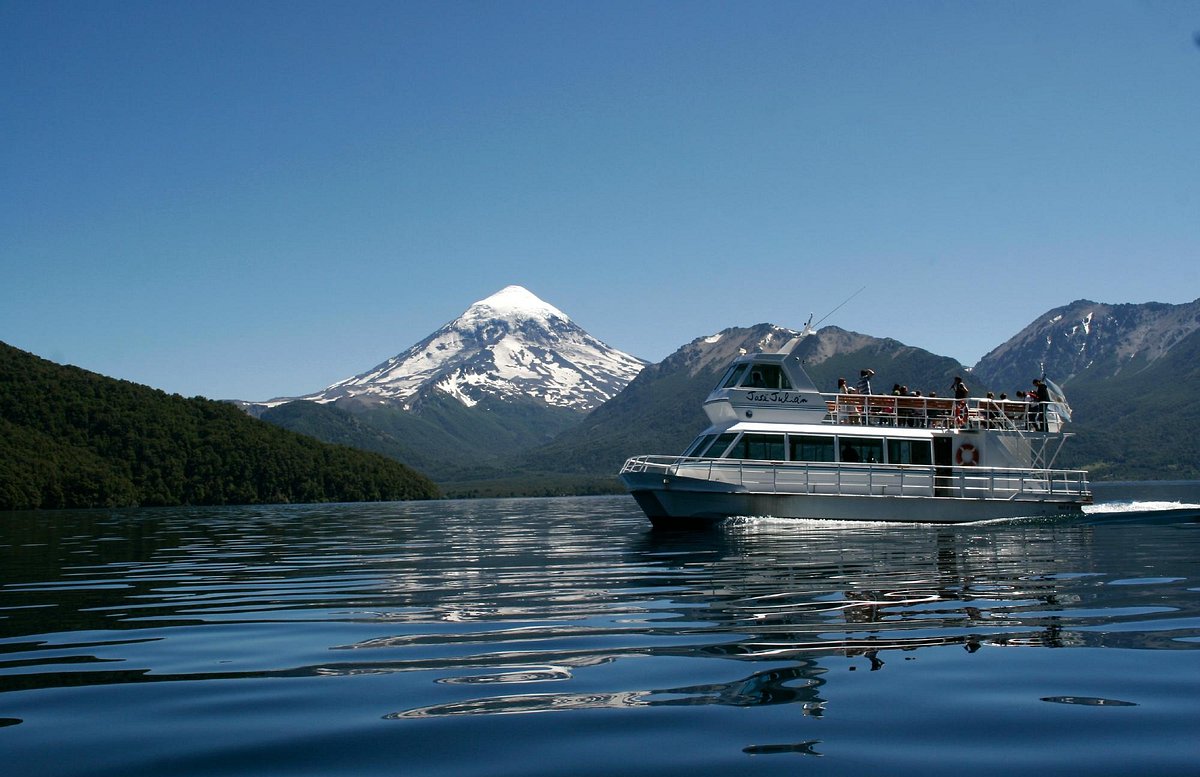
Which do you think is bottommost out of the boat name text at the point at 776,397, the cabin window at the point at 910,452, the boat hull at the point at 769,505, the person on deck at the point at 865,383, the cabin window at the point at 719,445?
the boat hull at the point at 769,505

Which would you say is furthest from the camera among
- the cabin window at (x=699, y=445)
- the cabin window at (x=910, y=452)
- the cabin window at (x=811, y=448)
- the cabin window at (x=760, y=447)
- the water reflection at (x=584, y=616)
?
the cabin window at (x=910, y=452)

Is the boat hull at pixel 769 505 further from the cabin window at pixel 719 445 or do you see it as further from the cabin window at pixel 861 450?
the cabin window at pixel 719 445

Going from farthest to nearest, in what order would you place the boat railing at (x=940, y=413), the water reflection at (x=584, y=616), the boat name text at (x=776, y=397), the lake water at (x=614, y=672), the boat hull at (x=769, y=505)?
the boat railing at (x=940, y=413) < the boat name text at (x=776, y=397) < the boat hull at (x=769, y=505) < the water reflection at (x=584, y=616) < the lake water at (x=614, y=672)

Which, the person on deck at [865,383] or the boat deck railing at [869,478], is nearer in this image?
the boat deck railing at [869,478]

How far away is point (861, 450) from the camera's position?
40000 mm

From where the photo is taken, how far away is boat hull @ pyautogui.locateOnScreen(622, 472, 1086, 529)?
36.6 meters

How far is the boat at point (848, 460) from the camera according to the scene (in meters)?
37.0

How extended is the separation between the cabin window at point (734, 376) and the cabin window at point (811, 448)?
3601 millimetres

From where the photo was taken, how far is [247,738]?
7.10 meters

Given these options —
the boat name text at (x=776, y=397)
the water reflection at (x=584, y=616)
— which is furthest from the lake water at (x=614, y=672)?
the boat name text at (x=776, y=397)

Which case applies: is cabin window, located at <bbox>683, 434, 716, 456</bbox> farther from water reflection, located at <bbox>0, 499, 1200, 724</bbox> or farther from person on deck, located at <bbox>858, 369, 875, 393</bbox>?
water reflection, located at <bbox>0, 499, 1200, 724</bbox>

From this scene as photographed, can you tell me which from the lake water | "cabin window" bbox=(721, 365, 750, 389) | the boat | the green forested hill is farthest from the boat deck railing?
the green forested hill

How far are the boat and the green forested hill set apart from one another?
11511cm

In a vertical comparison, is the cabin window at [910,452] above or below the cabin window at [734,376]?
below
